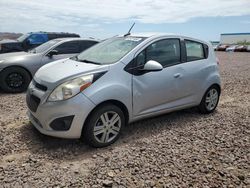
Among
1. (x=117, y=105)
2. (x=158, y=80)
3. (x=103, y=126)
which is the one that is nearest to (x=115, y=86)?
(x=117, y=105)

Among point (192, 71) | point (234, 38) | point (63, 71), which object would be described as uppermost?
point (234, 38)

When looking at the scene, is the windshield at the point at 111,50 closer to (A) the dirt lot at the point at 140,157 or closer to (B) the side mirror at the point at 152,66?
(B) the side mirror at the point at 152,66

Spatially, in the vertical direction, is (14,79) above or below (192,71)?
below

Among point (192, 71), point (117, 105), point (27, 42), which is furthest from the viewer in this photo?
point (27, 42)

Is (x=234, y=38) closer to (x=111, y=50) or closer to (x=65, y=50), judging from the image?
(x=65, y=50)

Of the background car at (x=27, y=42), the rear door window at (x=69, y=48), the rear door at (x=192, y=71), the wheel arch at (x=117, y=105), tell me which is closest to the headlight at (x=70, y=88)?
the wheel arch at (x=117, y=105)

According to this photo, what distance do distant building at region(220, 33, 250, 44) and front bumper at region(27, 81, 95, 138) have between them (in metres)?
66.9

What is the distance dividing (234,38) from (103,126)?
68907mm

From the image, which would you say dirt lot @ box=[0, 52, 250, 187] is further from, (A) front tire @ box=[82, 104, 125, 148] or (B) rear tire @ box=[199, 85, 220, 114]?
(B) rear tire @ box=[199, 85, 220, 114]

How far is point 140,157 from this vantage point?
12.1 ft

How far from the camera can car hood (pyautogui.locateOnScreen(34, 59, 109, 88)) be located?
3.78 m

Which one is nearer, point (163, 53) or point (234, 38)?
point (163, 53)

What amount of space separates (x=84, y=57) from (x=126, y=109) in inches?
51.6

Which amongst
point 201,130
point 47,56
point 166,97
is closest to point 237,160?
point 201,130
